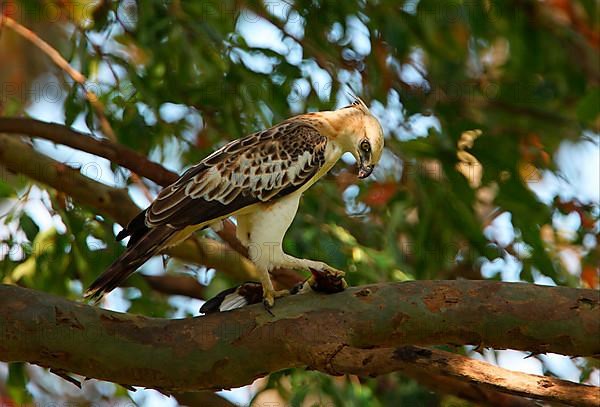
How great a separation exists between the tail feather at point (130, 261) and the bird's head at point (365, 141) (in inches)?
41.1

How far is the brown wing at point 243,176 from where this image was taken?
4359 millimetres

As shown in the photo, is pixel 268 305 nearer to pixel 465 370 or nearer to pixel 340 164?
pixel 465 370

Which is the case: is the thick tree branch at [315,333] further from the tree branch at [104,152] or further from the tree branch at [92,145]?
the tree branch at [92,145]

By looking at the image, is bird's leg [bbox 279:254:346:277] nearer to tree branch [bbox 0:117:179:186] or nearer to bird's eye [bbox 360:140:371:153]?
bird's eye [bbox 360:140:371:153]

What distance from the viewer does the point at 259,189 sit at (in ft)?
15.0

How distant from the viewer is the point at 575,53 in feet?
26.4

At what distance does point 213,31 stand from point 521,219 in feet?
6.52

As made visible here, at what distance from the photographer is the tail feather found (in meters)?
3.99

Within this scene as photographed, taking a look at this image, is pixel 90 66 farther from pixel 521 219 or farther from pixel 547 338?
pixel 547 338

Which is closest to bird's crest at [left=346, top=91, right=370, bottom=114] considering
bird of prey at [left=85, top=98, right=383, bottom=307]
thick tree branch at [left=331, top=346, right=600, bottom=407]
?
bird of prey at [left=85, top=98, right=383, bottom=307]

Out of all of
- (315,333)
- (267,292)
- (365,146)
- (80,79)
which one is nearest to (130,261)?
(267,292)

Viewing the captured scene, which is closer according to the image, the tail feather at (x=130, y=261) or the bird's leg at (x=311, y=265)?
the bird's leg at (x=311, y=265)

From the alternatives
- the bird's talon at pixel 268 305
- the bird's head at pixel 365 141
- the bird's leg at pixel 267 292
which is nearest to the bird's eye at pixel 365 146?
the bird's head at pixel 365 141

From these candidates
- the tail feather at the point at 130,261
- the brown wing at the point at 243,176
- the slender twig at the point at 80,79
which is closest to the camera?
the tail feather at the point at 130,261
